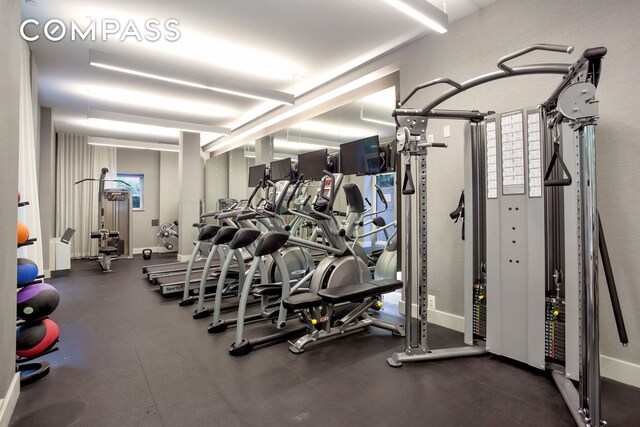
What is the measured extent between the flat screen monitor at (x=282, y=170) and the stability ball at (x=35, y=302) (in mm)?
3190

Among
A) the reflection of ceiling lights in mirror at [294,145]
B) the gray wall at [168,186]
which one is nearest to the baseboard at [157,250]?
the gray wall at [168,186]

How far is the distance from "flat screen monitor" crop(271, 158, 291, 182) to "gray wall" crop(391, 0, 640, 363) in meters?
2.10

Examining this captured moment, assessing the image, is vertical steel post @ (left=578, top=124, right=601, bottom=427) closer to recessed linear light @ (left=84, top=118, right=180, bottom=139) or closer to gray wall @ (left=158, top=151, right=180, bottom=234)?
recessed linear light @ (left=84, top=118, right=180, bottom=139)

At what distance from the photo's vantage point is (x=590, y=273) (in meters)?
1.61

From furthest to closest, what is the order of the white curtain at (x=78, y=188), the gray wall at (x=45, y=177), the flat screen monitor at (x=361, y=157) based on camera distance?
the white curtain at (x=78, y=188) → the gray wall at (x=45, y=177) → the flat screen monitor at (x=361, y=157)

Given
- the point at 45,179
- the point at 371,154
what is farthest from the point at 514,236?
the point at 45,179

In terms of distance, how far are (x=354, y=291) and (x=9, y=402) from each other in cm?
229

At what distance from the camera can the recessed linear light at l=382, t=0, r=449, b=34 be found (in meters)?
2.64

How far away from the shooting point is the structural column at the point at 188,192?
7.62m

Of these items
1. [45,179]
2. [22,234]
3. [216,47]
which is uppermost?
[216,47]

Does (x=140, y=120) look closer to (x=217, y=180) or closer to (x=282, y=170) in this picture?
(x=282, y=170)

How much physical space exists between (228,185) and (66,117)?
3.70 meters

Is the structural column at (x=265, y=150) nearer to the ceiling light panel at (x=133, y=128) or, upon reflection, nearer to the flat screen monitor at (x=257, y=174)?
the flat screen monitor at (x=257, y=174)

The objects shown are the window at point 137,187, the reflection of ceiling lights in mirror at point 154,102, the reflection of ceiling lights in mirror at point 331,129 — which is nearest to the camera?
the reflection of ceiling lights in mirror at point 154,102
